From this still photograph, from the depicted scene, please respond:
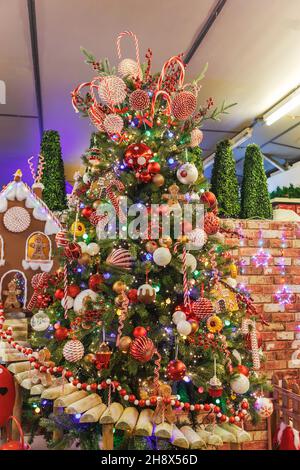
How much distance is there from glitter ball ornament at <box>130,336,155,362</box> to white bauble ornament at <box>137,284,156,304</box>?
161 millimetres

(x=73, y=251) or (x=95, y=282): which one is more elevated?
(x=73, y=251)

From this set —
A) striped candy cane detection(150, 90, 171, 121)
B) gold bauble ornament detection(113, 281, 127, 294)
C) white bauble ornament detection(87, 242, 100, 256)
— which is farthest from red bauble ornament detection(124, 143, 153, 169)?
gold bauble ornament detection(113, 281, 127, 294)

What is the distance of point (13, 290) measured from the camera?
297 centimetres

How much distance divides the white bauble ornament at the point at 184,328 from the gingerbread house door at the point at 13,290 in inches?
61.7

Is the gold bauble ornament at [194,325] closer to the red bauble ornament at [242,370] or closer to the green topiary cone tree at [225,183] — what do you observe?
the red bauble ornament at [242,370]

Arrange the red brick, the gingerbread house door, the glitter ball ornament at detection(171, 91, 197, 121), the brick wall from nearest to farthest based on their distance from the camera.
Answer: the glitter ball ornament at detection(171, 91, 197, 121), the gingerbread house door, the red brick, the brick wall

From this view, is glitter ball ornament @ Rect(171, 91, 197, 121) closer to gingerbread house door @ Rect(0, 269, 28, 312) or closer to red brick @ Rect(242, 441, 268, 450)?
gingerbread house door @ Rect(0, 269, 28, 312)

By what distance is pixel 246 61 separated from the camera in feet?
9.31

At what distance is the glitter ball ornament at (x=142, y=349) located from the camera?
1744 mm

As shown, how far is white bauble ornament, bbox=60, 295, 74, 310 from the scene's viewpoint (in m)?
2.06

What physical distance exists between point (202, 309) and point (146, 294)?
0.93ft

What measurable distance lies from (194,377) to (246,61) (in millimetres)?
2155

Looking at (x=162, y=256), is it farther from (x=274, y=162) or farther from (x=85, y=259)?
(x=274, y=162)

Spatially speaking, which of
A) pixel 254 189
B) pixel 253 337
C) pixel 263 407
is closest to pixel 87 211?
pixel 253 337
